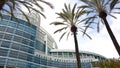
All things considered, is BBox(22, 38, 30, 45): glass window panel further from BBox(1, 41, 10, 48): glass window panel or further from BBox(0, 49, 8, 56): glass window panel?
BBox(0, 49, 8, 56): glass window panel

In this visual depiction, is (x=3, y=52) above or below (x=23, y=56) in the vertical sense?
above

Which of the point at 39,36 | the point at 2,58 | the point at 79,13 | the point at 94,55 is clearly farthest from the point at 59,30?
the point at 94,55

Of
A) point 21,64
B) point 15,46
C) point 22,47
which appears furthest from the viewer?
point 22,47

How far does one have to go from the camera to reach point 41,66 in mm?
68062

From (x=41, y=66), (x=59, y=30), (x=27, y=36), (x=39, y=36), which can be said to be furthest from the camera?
(x=39, y=36)

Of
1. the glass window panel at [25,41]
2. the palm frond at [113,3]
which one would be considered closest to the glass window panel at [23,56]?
the glass window panel at [25,41]

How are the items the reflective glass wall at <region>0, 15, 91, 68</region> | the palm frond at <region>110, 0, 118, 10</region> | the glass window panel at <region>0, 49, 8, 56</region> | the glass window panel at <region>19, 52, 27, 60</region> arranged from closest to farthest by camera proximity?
the palm frond at <region>110, 0, 118, 10</region> < the glass window panel at <region>0, 49, 8, 56</region> < the reflective glass wall at <region>0, 15, 91, 68</region> < the glass window panel at <region>19, 52, 27, 60</region>

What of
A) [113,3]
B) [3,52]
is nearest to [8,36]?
[3,52]

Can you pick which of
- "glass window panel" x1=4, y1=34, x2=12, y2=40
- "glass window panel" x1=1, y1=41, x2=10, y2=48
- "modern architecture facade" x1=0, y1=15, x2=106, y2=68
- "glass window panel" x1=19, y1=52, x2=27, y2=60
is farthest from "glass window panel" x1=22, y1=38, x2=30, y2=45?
"glass window panel" x1=1, y1=41, x2=10, y2=48

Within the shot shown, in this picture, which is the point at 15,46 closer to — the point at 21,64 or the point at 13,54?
the point at 13,54

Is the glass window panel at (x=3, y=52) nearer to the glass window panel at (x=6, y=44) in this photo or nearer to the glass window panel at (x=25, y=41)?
the glass window panel at (x=6, y=44)

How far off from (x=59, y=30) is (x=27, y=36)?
129 feet

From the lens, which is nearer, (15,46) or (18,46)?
(15,46)

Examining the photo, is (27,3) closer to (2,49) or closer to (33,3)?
(33,3)
